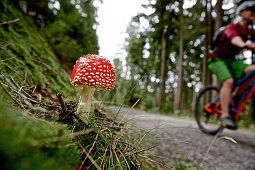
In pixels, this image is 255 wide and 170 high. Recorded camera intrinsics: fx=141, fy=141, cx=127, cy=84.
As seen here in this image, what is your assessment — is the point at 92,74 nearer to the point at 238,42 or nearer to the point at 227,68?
the point at 238,42

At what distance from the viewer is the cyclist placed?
2203 mm

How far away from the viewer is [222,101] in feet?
7.81

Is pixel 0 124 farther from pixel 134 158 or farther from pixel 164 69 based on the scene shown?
pixel 164 69

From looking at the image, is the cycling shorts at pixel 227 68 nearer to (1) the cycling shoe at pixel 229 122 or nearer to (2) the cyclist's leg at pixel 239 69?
(2) the cyclist's leg at pixel 239 69

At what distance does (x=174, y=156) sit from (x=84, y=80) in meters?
1.20

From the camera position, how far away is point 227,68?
2.37m

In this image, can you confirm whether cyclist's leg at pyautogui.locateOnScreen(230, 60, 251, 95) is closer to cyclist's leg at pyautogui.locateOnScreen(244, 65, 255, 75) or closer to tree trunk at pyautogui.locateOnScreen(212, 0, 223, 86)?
cyclist's leg at pyautogui.locateOnScreen(244, 65, 255, 75)

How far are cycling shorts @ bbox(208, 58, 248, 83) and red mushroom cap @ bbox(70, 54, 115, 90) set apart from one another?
2.22 m

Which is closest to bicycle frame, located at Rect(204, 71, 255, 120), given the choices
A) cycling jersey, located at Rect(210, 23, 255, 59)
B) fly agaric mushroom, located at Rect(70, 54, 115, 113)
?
cycling jersey, located at Rect(210, 23, 255, 59)

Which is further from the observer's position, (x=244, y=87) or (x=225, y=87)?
(x=244, y=87)

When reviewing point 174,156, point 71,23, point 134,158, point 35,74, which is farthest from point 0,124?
point 71,23

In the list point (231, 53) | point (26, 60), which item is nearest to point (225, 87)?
point (231, 53)

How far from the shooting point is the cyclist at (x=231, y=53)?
7.23 feet

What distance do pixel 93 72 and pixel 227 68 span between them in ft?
7.95
